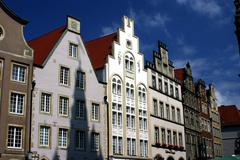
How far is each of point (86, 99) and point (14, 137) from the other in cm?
1003

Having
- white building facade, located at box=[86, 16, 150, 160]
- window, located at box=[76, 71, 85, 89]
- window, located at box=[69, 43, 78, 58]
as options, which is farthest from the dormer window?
window, located at box=[76, 71, 85, 89]

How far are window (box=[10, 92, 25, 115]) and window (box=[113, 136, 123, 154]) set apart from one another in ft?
42.8

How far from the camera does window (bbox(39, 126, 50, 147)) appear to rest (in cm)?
3675

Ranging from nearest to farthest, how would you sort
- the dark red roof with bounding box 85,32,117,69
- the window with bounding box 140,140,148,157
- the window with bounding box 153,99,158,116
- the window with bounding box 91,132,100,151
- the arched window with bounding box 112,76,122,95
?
the window with bounding box 91,132,100,151, the arched window with bounding box 112,76,122,95, the dark red roof with bounding box 85,32,117,69, the window with bounding box 140,140,148,157, the window with bounding box 153,99,158,116

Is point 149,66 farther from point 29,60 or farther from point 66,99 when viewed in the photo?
point 29,60

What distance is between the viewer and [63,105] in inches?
1570

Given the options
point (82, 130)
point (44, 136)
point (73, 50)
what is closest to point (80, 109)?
point (82, 130)

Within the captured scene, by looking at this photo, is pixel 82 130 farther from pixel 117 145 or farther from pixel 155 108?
pixel 155 108

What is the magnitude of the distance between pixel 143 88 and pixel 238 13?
20050 mm

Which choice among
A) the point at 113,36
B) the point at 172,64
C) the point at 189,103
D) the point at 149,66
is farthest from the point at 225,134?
the point at 113,36

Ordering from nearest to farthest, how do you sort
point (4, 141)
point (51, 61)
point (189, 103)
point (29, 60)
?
point (4, 141) < point (29, 60) < point (51, 61) < point (189, 103)

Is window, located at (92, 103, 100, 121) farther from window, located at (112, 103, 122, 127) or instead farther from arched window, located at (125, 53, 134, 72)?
arched window, located at (125, 53, 134, 72)

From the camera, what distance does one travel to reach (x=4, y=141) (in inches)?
1309

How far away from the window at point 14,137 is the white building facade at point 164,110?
20607 mm
